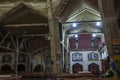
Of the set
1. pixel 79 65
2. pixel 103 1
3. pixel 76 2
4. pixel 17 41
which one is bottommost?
pixel 79 65

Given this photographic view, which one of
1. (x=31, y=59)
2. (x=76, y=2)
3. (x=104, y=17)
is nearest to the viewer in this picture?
(x=104, y=17)

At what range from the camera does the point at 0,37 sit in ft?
63.7

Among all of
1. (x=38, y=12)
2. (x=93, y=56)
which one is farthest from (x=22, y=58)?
(x=93, y=56)

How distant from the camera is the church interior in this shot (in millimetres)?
11523

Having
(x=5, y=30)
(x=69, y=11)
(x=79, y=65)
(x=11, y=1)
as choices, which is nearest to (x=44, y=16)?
(x=69, y=11)

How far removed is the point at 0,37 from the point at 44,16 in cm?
581

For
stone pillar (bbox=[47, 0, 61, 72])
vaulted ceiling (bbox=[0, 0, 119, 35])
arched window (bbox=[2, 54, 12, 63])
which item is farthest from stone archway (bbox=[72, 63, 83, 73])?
stone pillar (bbox=[47, 0, 61, 72])

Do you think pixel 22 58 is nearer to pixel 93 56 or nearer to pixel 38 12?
pixel 38 12

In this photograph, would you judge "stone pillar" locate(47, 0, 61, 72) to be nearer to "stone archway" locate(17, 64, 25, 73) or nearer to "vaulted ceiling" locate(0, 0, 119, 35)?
"vaulted ceiling" locate(0, 0, 119, 35)

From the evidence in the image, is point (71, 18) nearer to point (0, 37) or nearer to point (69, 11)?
point (69, 11)

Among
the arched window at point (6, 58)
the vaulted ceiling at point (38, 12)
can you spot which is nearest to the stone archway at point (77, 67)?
the vaulted ceiling at point (38, 12)

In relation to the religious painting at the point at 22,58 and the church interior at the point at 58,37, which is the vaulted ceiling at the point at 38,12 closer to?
the church interior at the point at 58,37

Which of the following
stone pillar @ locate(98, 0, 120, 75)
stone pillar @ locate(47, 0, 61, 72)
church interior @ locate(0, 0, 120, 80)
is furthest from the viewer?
stone pillar @ locate(47, 0, 61, 72)

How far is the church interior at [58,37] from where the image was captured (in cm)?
1152
